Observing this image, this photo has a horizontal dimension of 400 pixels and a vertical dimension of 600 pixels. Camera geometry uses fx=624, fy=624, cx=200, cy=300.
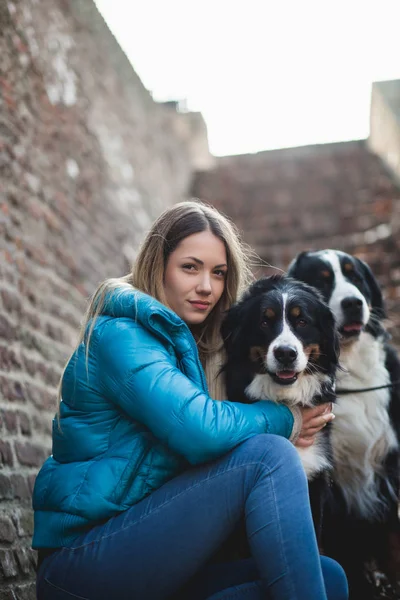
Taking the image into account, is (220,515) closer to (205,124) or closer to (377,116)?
(377,116)

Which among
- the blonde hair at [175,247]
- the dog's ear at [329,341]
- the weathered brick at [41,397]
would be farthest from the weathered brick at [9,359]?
the dog's ear at [329,341]

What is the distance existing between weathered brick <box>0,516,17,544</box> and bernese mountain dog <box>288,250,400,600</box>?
120 cm

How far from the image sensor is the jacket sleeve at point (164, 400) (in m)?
1.63

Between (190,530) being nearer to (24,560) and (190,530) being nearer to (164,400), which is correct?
(164,400)

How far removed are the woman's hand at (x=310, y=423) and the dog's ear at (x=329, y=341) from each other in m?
0.20

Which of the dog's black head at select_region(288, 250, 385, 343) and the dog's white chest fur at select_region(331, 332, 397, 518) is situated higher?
the dog's black head at select_region(288, 250, 385, 343)

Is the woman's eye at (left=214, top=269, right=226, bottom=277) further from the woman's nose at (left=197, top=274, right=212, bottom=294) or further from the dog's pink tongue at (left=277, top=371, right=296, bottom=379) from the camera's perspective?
the dog's pink tongue at (left=277, top=371, right=296, bottom=379)

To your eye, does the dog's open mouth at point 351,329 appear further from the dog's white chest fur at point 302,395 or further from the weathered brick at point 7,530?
the weathered brick at point 7,530

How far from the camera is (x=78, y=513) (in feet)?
5.43

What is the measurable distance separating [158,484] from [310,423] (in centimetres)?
65

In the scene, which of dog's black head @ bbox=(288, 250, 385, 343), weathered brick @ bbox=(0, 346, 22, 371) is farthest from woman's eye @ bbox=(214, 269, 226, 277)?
weathered brick @ bbox=(0, 346, 22, 371)

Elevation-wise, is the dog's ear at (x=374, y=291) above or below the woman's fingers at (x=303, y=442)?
above

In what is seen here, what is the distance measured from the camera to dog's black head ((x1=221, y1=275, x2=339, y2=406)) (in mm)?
2199

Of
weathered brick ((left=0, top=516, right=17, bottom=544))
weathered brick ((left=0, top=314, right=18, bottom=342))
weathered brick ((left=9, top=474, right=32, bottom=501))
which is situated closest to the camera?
weathered brick ((left=0, top=516, right=17, bottom=544))
